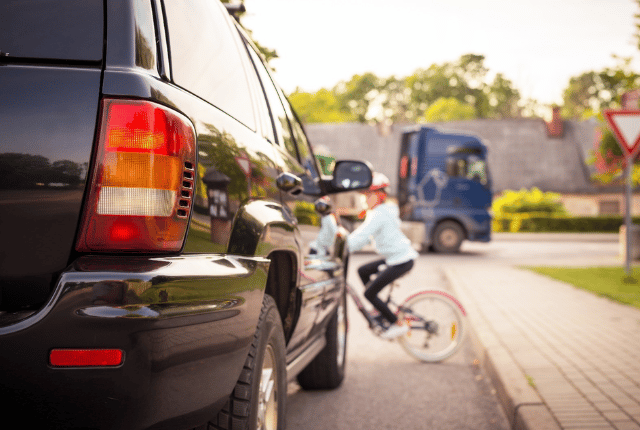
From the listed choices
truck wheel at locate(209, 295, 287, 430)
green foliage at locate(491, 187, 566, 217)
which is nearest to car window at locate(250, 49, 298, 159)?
truck wheel at locate(209, 295, 287, 430)

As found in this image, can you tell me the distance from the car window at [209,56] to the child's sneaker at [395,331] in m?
3.87

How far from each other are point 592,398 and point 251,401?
2799 mm

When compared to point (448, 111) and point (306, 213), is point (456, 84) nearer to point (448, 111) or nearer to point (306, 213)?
point (448, 111)

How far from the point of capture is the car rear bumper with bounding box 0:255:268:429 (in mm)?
1802

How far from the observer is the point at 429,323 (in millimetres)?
6621

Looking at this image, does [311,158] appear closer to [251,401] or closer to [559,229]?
[251,401]

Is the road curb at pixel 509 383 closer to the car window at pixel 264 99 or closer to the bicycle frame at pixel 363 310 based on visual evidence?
the bicycle frame at pixel 363 310

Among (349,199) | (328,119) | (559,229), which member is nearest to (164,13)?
(349,199)

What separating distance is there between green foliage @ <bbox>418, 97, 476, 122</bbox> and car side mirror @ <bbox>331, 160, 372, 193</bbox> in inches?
2708

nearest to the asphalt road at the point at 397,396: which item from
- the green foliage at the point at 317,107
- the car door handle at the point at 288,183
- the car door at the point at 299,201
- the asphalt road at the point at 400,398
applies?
the asphalt road at the point at 400,398

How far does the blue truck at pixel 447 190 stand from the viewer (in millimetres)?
21859

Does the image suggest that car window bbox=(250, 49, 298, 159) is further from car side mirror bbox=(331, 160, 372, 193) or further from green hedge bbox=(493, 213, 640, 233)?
green hedge bbox=(493, 213, 640, 233)

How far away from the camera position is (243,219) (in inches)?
99.2

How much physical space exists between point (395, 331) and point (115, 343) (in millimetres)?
4921
